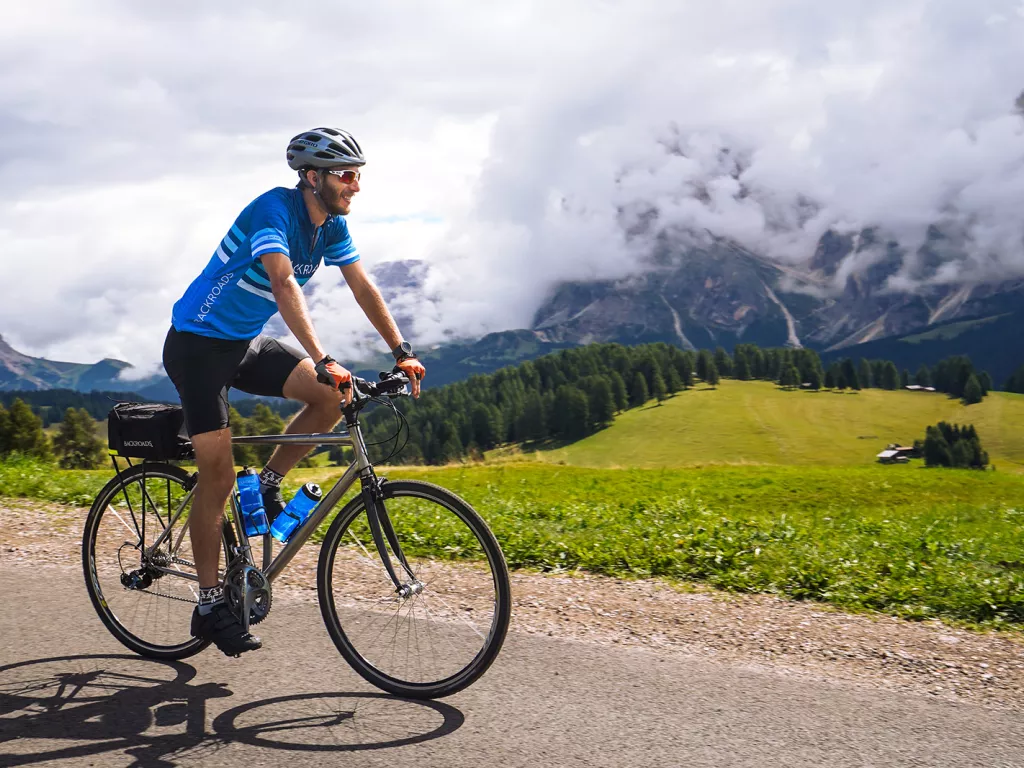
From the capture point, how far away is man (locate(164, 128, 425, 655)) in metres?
4.42

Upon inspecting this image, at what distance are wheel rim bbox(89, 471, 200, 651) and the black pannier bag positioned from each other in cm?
27

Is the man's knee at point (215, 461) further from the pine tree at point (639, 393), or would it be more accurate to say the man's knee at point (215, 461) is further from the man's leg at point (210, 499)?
the pine tree at point (639, 393)

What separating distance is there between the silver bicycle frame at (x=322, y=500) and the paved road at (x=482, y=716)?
627 mm

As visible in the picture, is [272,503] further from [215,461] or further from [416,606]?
[416,606]

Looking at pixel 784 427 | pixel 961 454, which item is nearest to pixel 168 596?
pixel 961 454

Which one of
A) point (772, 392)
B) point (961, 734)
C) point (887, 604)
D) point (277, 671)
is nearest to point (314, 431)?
point (277, 671)

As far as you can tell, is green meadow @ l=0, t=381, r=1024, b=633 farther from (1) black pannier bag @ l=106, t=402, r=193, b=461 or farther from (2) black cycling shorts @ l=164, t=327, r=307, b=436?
(2) black cycling shorts @ l=164, t=327, r=307, b=436

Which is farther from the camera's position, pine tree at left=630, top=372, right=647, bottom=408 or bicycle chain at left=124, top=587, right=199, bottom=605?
pine tree at left=630, top=372, right=647, bottom=408

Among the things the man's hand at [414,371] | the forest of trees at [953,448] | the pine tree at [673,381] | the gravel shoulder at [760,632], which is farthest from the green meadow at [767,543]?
the pine tree at [673,381]

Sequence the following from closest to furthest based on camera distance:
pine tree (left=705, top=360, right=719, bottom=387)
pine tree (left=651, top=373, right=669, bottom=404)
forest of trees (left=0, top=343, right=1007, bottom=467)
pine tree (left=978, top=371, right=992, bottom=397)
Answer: forest of trees (left=0, top=343, right=1007, bottom=467), pine tree (left=651, top=373, right=669, bottom=404), pine tree (left=978, top=371, right=992, bottom=397), pine tree (left=705, top=360, right=719, bottom=387)

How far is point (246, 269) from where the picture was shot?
14.8 feet

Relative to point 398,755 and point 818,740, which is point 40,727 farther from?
point 818,740

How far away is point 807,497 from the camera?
1005 inches

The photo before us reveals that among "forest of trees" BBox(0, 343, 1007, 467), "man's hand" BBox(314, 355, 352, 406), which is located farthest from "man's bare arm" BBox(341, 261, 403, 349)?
"forest of trees" BBox(0, 343, 1007, 467)
